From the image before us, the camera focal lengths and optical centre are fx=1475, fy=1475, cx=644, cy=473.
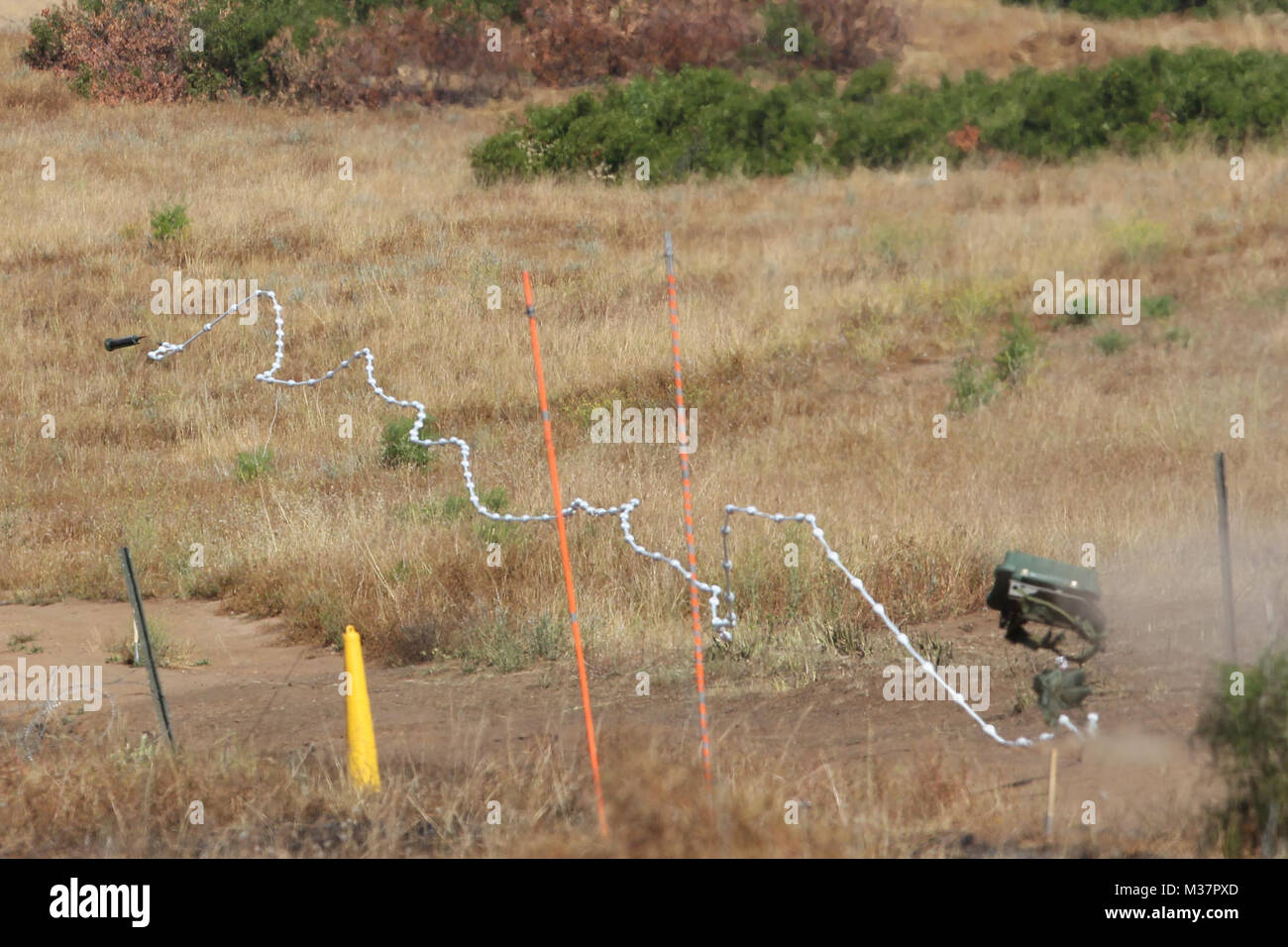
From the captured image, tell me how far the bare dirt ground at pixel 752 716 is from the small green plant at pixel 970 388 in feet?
15.1

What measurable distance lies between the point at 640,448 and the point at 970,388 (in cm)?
298

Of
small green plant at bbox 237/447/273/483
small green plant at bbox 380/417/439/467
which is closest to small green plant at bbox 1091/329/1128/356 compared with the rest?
small green plant at bbox 380/417/439/467

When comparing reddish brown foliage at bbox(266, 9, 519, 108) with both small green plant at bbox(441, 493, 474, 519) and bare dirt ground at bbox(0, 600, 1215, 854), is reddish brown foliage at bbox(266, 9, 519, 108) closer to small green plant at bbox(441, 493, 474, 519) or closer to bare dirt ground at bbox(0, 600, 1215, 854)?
small green plant at bbox(441, 493, 474, 519)

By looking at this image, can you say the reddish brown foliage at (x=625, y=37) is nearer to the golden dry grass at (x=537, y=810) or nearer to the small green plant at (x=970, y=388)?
the small green plant at (x=970, y=388)

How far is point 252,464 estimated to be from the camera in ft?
36.7

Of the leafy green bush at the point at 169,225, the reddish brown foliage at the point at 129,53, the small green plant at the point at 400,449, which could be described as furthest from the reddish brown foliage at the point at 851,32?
the small green plant at the point at 400,449

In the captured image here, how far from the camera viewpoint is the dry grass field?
18.1 ft

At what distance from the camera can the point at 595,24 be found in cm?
3284

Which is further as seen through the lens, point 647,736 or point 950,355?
point 950,355

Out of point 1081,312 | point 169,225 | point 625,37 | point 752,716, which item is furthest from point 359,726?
point 625,37

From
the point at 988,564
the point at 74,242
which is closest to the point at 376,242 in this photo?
the point at 74,242

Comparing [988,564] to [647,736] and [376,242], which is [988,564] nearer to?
[647,736]

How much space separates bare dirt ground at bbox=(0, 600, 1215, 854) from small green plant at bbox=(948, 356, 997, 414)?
4.60 metres

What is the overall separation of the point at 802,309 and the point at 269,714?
917cm
